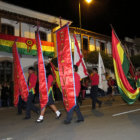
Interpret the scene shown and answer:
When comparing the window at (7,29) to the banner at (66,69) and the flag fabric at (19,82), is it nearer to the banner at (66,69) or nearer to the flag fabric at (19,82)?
the flag fabric at (19,82)

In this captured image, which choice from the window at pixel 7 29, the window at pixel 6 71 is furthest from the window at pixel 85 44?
the window at pixel 6 71

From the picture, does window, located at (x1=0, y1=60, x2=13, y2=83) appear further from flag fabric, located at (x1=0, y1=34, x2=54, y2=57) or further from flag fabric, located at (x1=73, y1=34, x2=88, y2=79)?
flag fabric, located at (x1=73, y1=34, x2=88, y2=79)

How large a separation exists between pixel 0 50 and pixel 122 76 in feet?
37.2

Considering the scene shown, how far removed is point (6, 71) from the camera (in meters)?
16.3

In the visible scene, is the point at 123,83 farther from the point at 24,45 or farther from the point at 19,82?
the point at 24,45

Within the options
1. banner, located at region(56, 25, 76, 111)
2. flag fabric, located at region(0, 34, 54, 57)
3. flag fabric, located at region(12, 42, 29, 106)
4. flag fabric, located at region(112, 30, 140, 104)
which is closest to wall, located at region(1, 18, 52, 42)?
flag fabric, located at region(0, 34, 54, 57)

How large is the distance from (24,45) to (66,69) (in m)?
12.2

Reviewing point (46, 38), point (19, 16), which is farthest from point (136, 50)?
point (19, 16)

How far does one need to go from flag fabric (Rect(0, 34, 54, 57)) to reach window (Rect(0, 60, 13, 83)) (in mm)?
1394

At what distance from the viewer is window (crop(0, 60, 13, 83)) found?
16.1 metres

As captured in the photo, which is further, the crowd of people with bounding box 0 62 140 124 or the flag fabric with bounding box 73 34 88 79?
the flag fabric with bounding box 73 34 88 79

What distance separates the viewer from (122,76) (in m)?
6.64

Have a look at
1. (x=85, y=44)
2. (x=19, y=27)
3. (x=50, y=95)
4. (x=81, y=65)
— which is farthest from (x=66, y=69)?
(x=85, y=44)

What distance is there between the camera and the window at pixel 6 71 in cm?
1606
